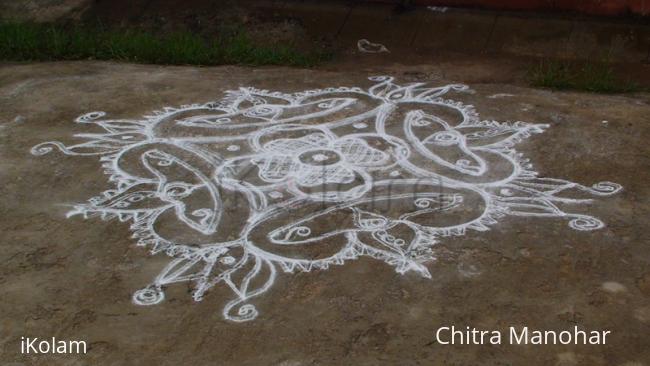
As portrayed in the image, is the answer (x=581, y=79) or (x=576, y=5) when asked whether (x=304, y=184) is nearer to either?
(x=581, y=79)

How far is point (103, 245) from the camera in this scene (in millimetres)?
3268

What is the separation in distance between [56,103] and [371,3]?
3047 millimetres

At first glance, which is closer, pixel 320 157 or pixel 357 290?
pixel 357 290

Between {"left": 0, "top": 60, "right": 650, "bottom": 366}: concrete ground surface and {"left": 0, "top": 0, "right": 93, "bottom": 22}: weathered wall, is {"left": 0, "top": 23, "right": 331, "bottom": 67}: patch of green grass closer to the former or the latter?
{"left": 0, "top": 0, "right": 93, "bottom": 22}: weathered wall

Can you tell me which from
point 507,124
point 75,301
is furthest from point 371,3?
point 75,301

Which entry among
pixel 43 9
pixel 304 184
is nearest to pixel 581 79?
pixel 304 184

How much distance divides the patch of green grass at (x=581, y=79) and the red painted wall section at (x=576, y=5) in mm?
753

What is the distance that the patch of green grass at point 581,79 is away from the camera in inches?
200

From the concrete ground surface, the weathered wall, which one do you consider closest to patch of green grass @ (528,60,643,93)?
the concrete ground surface

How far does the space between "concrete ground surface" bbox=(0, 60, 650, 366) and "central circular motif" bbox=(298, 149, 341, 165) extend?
1.06 m

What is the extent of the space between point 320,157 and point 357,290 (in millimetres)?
1358

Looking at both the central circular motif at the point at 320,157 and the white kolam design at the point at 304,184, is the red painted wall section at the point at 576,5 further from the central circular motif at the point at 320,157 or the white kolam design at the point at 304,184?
the central circular motif at the point at 320,157

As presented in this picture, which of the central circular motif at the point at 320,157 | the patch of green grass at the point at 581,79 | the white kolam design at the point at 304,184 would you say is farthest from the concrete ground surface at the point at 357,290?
the central circular motif at the point at 320,157

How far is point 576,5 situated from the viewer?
6055 millimetres
